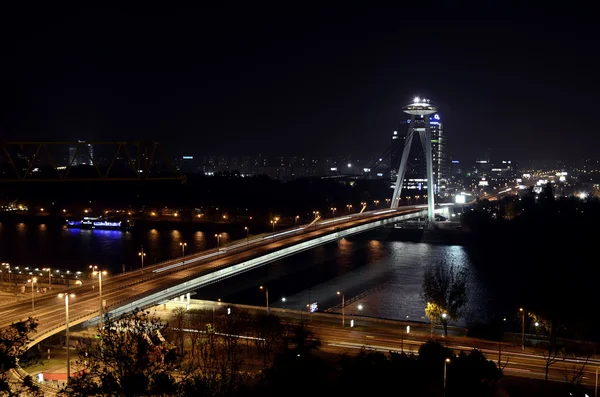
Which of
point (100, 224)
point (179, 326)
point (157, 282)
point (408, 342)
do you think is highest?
point (157, 282)

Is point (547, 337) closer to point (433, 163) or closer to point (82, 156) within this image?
point (82, 156)

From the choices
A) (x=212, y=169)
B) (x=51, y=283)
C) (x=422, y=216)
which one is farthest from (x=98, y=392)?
(x=212, y=169)

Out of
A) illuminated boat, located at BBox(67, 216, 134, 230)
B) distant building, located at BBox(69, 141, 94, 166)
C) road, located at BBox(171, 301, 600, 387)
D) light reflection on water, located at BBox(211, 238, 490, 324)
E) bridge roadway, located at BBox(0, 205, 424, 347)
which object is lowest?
light reflection on water, located at BBox(211, 238, 490, 324)

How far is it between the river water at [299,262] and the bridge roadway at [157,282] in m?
0.81

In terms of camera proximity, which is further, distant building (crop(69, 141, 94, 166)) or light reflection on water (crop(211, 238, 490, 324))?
light reflection on water (crop(211, 238, 490, 324))

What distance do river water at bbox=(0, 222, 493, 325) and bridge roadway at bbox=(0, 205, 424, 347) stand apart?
0.81 m

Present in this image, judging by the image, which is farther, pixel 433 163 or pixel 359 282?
pixel 433 163

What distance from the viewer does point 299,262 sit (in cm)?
1614

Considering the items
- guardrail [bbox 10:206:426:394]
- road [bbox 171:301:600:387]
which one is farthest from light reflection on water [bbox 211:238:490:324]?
road [bbox 171:301:600:387]

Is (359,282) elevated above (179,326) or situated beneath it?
situated beneath

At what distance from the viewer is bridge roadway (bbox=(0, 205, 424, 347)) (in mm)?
7716

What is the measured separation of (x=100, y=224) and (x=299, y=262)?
12350mm

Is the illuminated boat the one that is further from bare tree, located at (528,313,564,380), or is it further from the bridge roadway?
bare tree, located at (528,313,564,380)

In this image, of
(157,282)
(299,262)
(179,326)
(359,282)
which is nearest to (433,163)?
(299,262)
